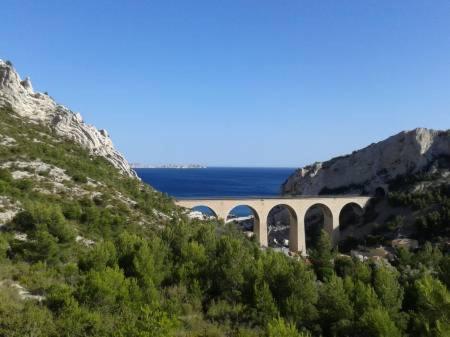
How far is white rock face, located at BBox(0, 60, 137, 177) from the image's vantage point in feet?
128

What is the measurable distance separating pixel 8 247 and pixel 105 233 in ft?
19.4

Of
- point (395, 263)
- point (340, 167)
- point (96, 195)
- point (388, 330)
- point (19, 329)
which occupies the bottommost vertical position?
point (395, 263)

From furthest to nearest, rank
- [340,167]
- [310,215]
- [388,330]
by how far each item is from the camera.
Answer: [340,167], [310,215], [388,330]

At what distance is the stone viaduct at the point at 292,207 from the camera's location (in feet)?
144

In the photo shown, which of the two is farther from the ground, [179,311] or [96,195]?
[96,195]

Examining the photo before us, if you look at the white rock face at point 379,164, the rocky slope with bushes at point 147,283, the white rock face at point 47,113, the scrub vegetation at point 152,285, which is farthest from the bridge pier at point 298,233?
the scrub vegetation at point 152,285

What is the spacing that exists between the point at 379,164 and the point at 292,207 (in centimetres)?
2524

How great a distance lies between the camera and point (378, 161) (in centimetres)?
6650

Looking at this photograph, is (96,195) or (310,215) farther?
(310,215)

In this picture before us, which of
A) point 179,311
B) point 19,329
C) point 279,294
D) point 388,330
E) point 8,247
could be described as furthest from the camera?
point 8,247

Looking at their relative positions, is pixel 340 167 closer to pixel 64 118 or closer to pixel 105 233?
pixel 64 118

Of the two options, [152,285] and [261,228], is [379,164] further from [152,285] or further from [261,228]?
[152,285]

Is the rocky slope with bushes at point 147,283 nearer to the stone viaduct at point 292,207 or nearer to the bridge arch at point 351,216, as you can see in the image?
the stone viaduct at point 292,207

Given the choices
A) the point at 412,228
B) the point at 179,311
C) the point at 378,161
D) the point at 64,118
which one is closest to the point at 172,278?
the point at 179,311
